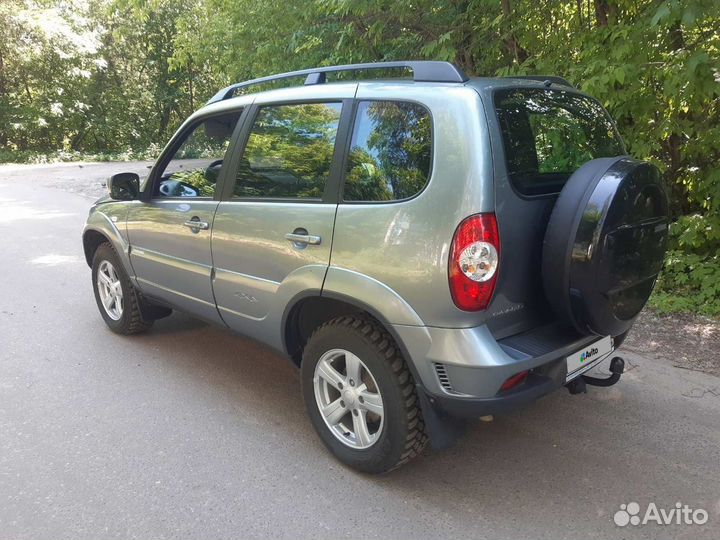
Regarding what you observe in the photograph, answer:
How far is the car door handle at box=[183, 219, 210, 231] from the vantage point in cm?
355

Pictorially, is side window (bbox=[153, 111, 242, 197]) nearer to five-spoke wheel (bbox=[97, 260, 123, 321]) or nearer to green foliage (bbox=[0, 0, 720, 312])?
five-spoke wheel (bbox=[97, 260, 123, 321])

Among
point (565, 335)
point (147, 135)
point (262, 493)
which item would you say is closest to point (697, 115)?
A: point (565, 335)

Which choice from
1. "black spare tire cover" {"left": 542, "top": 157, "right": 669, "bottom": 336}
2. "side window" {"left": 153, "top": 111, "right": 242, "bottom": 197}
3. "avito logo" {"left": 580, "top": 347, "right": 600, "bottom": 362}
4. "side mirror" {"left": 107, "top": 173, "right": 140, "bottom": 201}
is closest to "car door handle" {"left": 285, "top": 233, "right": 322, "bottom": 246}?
"side window" {"left": 153, "top": 111, "right": 242, "bottom": 197}

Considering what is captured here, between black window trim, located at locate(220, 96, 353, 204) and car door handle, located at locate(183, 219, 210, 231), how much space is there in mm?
202

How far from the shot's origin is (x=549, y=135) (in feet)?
9.39

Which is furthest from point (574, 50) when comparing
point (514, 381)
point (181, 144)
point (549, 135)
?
point (514, 381)

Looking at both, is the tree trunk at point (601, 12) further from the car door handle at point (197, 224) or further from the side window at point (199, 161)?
the car door handle at point (197, 224)

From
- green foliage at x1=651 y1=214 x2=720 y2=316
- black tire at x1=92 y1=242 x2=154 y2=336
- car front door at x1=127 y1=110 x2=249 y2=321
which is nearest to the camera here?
car front door at x1=127 y1=110 x2=249 y2=321

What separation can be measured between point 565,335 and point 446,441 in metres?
0.73

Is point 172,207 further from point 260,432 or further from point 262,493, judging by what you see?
point 262,493

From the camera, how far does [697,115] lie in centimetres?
540

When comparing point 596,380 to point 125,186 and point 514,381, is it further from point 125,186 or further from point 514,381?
point 125,186

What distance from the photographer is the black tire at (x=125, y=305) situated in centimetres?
458

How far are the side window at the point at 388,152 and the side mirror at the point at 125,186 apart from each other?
2.10 metres
